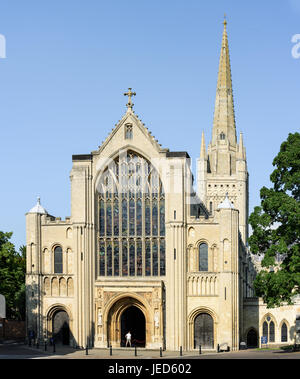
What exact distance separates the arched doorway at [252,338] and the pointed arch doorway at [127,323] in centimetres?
857

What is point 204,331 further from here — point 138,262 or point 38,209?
point 38,209

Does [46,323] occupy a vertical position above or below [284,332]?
above

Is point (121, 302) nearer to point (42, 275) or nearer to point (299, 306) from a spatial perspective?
point (42, 275)

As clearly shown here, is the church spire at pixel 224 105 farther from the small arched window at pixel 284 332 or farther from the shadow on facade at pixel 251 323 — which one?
the small arched window at pixel 284 332

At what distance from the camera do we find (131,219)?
55.3 meters

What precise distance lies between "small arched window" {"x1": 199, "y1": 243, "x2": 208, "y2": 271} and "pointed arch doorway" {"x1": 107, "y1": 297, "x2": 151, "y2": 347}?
5.60 metres

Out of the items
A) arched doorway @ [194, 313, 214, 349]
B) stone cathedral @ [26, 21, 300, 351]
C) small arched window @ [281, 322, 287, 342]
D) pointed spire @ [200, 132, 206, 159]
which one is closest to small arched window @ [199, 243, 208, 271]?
stone cathedral @ [26, 21, 300, 351]

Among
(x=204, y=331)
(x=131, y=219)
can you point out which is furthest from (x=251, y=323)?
(x=131, y=219)

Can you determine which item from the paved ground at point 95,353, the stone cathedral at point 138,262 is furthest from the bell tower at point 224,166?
the paved ground at point 95,353

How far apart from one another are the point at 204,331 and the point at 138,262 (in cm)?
751

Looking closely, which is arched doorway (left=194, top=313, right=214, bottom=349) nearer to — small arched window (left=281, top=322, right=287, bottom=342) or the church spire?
small arched window (left=281, top=322, right=287, bottom=342)
